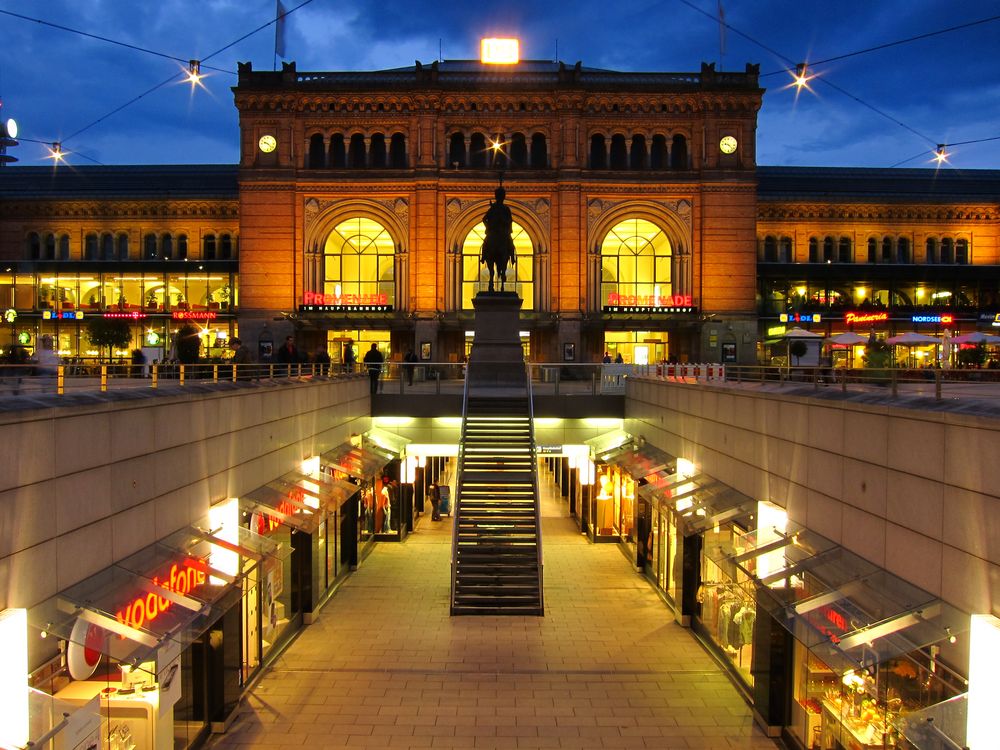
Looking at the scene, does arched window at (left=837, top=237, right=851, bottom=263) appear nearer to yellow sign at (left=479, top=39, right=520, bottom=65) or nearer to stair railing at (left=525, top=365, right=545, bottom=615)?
yellow sign at (left=479, top=39, right=520, bottom=65)

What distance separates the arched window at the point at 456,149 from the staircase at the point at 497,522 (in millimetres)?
26726

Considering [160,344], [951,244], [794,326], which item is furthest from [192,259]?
[951,244]

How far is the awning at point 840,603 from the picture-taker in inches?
374

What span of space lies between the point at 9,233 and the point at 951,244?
60472mm

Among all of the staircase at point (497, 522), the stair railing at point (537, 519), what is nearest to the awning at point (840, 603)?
the stair railing at point (537, 519)

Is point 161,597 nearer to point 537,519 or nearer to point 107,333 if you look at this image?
point 537,519

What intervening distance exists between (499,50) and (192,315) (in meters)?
24.5

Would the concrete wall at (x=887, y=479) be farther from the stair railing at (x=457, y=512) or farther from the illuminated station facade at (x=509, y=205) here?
the illuminated station facade at (x=509, y=205)

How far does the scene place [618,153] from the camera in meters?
51.2

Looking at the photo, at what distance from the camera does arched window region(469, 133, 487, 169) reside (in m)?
50.4

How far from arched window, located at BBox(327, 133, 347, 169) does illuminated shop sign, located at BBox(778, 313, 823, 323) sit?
2825 centimetres

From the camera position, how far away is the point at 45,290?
55875 millimetres

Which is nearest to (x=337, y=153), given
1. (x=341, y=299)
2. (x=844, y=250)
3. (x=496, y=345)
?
(x=341, y=299)

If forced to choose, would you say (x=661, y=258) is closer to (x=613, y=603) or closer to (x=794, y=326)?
(x=794, y=326)
